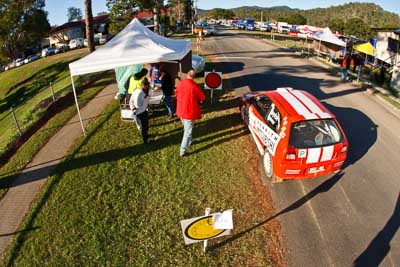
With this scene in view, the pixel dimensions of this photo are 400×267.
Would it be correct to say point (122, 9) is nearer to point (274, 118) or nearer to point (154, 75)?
point (154, 75)

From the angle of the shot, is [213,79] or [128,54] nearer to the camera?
[128,54]

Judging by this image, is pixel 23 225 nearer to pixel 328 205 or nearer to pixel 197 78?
pixel 328 205

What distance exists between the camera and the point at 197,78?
13938 mm

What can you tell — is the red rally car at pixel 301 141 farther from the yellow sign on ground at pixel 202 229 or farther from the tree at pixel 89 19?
the tree at pixel 89 19

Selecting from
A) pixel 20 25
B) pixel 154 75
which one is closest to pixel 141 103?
pixel 154 75

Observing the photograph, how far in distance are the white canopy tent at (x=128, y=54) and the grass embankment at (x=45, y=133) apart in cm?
137

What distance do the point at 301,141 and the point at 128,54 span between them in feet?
17.3

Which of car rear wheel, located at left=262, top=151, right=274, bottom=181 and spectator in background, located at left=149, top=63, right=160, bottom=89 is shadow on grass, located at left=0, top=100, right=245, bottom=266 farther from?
spectator in background, located at left=149, top=63, right=160, bottom=89

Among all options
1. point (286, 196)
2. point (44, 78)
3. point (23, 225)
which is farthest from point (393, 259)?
point (44, 78)

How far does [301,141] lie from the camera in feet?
18.0

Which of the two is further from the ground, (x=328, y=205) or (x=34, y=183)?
(x=34, y=183)

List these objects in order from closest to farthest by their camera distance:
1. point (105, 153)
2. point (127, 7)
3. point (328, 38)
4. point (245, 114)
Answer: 1. point (105, 153)
2. point (245, 114)
3. point (328, 38)
4. point (127, 7)

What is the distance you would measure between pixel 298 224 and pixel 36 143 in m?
7.20

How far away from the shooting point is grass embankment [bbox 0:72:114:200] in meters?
6.72
